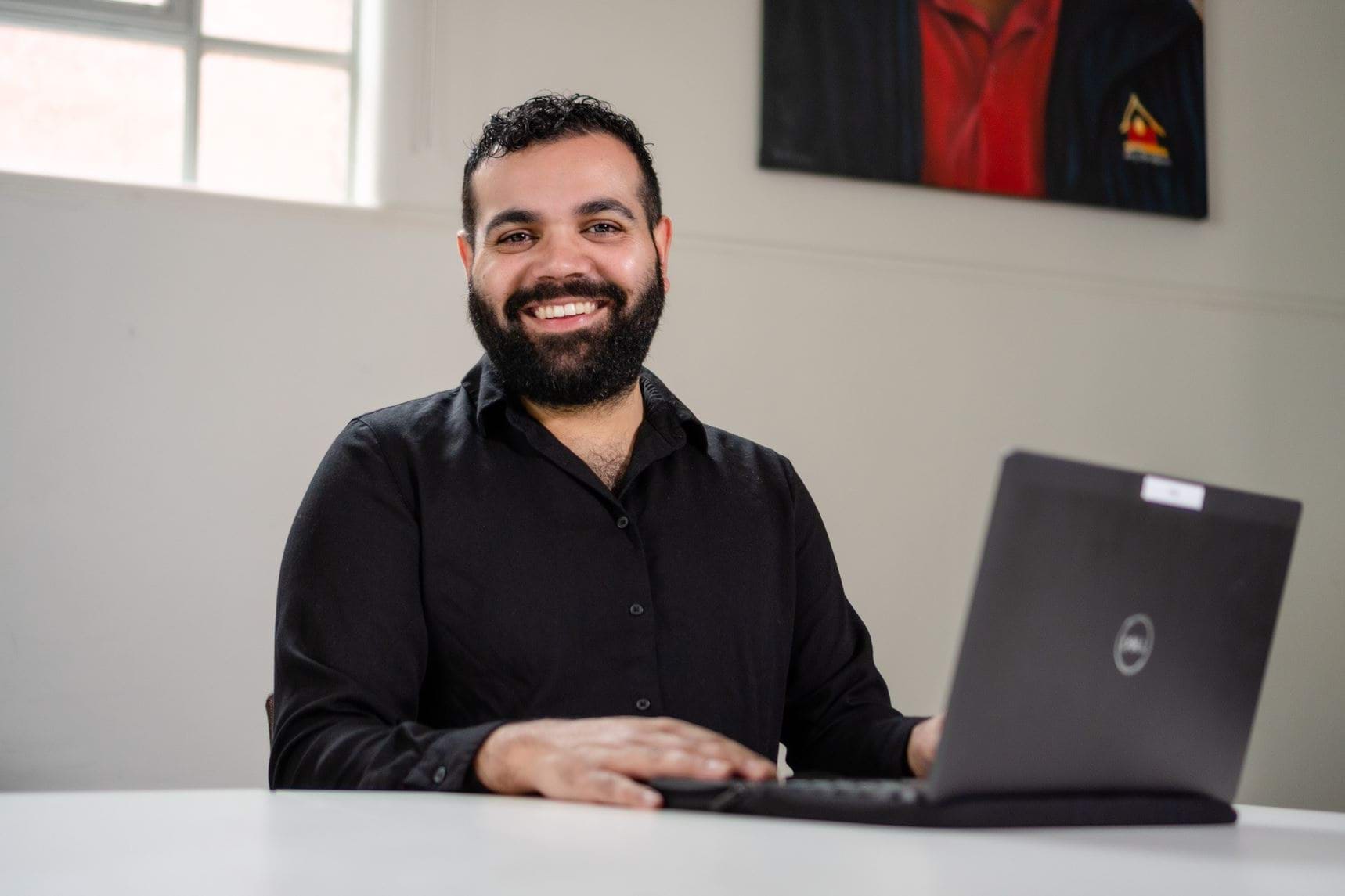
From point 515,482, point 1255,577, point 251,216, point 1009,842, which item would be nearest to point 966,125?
point 251,216

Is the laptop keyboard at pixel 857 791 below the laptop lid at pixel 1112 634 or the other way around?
below

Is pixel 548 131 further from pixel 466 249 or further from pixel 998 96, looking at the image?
pixel 998 96

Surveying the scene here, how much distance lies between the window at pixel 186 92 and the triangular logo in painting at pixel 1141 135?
2.43m

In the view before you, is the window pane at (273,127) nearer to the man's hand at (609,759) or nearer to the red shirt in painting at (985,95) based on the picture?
the red shirt in painting at (985,95)

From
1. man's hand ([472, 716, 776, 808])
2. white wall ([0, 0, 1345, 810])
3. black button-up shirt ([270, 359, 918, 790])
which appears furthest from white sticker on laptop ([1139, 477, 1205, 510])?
white wall ([0, 0, 1345, 810])

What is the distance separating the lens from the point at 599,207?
204cm

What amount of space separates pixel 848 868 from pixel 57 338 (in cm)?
321

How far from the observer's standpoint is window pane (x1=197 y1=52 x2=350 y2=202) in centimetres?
385

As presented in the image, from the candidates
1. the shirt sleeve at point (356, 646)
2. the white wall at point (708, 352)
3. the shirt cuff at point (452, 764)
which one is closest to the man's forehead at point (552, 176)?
the shirt sleeve at point (356, 646)

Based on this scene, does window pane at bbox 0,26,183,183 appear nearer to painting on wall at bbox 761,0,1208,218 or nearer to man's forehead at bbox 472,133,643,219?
painting on wall at bbox 761,0,1208,218

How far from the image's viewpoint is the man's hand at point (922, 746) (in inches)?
58.7

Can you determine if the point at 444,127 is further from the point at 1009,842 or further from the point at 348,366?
the point at 1009,842

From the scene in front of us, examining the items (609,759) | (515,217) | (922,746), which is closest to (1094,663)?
(609,759)

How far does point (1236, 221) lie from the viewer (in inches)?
177
